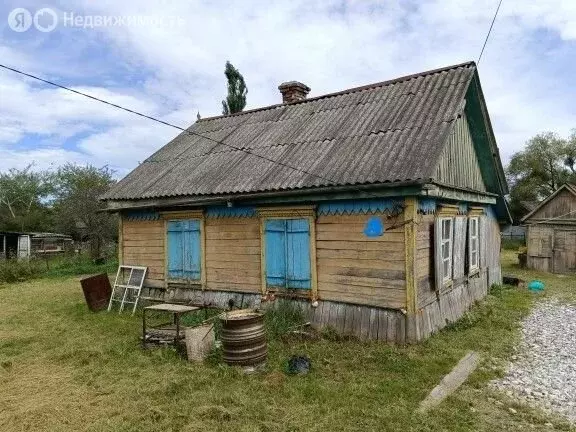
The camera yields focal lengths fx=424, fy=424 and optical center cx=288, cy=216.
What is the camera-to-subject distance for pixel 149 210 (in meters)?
10.5

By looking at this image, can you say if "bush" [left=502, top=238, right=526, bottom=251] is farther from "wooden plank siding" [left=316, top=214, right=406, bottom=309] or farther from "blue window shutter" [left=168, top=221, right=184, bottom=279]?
"blue window shutter" [left=168, top=221, right=184, bottom=279]

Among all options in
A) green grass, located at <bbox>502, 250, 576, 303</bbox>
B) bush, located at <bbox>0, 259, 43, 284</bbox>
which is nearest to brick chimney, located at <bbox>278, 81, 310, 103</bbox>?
green grass, located at <bbox>502, 250, 576, 303</bbox>

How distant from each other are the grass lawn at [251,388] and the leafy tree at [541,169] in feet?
122

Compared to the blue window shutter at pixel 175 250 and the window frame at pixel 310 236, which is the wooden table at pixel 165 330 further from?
the blue window shutter at pixel 175 250

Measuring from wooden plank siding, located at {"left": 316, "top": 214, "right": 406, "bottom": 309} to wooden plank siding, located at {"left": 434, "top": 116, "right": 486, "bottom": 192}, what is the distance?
166 centimetres

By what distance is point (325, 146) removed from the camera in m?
8.88

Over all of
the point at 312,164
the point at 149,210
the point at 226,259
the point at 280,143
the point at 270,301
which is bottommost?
the point at 270,301

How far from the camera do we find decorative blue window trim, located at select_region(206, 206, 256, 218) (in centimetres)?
876

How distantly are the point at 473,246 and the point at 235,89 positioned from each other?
52.5ft

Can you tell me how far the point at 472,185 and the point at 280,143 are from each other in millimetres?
4688

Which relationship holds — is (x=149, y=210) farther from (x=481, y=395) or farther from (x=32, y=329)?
(x=481, y=395)

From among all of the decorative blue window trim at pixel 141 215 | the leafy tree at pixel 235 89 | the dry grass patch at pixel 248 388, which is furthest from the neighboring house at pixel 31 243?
the dry grass patch at pixel 248 388

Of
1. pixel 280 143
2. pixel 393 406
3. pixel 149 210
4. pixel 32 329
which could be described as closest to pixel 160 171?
pixel 149 210

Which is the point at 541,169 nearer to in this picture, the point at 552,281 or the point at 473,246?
the point at 552,281
